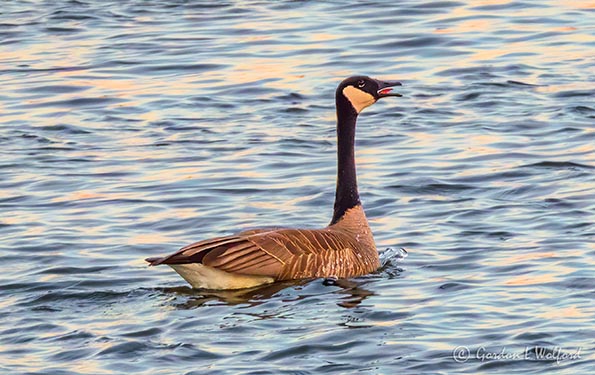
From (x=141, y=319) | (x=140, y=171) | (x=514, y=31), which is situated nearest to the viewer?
(x=141, y=319)

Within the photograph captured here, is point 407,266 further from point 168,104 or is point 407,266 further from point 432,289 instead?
point 168,104

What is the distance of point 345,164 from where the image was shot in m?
13.8

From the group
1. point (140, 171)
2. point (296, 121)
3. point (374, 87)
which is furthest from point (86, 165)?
point (374, 87)

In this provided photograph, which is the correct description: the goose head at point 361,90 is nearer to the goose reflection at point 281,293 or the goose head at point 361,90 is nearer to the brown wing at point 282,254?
the brown wing at point 282,254

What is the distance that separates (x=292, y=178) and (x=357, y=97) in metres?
2.63

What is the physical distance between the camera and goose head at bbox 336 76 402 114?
45.3ft

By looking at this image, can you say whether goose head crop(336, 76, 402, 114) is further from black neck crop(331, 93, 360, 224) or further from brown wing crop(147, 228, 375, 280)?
brown wing crop(147, 228, 375, 280)

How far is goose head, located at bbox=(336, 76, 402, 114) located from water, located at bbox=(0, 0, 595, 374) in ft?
4.19

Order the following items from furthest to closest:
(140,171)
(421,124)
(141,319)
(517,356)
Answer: (421,124)
(140,171)
(141,319)
(517,356)

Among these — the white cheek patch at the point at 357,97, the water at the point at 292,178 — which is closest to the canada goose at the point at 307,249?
the white cheek patch at the point at 357,97

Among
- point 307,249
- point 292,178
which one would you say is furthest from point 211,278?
point 292,178

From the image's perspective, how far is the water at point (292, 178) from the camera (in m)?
10.7

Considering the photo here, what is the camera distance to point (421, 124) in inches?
726

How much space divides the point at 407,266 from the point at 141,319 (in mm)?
2657
